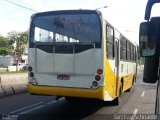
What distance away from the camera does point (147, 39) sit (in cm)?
437

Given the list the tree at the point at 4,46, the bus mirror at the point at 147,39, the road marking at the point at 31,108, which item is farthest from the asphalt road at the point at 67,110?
the tree at the point at 4,46

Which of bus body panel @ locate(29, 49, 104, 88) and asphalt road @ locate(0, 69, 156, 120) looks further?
asphalt road @ locate(0, 69, 156, 120)

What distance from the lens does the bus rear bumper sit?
422 inches

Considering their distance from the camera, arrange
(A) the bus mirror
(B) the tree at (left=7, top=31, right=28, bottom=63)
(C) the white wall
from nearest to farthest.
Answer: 1. (A) the bus mirror
2. (B) the tree at (left=7, top=31, right=28, bottom=63)
3. (C) the white wall

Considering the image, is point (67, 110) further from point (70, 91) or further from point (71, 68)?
point (71, 68)

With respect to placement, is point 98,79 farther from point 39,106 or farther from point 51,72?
point 39,106

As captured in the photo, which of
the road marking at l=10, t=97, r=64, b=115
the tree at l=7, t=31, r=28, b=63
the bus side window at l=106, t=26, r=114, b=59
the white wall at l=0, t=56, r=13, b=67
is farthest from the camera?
the white wall at l=0, t=56, r=13, b=67

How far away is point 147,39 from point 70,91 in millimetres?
6735

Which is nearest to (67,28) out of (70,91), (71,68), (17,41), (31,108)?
(71,68)

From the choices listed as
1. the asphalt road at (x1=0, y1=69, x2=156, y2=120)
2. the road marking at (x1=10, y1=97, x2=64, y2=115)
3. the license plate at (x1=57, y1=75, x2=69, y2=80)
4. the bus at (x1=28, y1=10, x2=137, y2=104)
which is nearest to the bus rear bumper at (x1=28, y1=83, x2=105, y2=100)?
the bus at (x1=28, y1=10, x2=137, y2=104)

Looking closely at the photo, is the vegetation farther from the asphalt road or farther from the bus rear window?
the bus rear window

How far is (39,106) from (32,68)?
2.92 metres

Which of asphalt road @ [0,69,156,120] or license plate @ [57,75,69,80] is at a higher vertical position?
license plate @ [57,75,69,80]

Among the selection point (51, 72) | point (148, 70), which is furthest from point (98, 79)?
point (148, 70)
